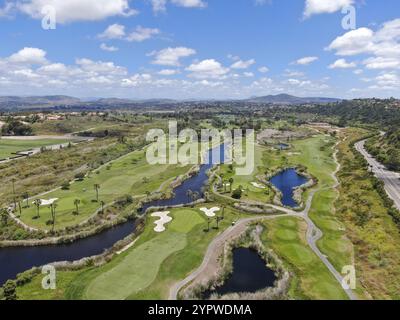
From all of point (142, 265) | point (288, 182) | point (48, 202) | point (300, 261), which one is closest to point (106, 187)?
point (48, 202)

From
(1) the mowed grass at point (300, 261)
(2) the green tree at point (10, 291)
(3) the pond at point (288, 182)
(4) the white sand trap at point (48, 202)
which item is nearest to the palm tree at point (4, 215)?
(4) the white sand trap at point (48, 202)

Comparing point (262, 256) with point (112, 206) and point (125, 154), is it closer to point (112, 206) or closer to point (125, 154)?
point (112, 206)

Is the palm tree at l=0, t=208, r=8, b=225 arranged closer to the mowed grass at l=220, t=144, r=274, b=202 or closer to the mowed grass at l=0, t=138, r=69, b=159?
the mowed grass at l=220, t=144, r=274, b=202

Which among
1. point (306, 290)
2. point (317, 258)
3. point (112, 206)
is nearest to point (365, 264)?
A: point (317, 258)

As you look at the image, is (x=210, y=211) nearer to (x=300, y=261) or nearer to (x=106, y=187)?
(x=300, y=261)

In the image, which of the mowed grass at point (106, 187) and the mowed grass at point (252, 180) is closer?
the mowed grass at point (106, 187)

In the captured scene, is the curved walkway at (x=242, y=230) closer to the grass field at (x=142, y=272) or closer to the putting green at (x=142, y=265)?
the grass field at (x=142, y=272)
